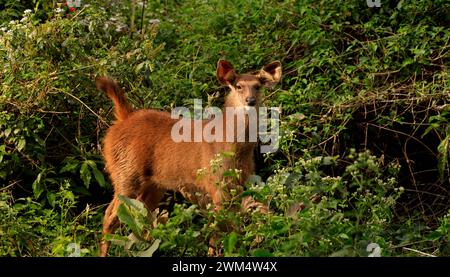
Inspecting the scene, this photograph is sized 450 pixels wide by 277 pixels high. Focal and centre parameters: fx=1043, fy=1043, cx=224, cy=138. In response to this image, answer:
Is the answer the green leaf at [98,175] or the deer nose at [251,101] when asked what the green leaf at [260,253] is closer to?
the deer nose at [251,101]

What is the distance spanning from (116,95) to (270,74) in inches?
56.1

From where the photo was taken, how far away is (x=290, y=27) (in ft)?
37.3

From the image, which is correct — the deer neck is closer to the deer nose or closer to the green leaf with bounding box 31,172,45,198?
the deer nose

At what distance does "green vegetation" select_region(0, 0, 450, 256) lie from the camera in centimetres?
963

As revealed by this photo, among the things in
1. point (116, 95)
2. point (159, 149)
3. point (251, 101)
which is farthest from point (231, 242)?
point (116, 95)

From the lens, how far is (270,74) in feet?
31.2

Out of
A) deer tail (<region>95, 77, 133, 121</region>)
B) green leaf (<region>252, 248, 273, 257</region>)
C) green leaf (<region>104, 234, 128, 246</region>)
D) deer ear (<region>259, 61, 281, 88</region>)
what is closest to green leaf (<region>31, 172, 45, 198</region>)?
deer tail (<region>95, 77, 133, 121</region>)

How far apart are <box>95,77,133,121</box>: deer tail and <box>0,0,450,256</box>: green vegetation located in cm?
41

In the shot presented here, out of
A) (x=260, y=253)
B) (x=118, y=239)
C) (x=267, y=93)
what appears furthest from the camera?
(x=267, y=93)

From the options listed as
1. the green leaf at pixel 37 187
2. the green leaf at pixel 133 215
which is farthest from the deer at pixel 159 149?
Answer: the green leaf at pixel 133 215

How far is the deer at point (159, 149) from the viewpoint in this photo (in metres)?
9.25

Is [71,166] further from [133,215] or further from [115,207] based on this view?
[133,215]

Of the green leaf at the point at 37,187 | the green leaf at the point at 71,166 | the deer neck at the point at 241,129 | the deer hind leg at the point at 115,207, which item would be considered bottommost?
the deer hind leg at the point at 115,207
